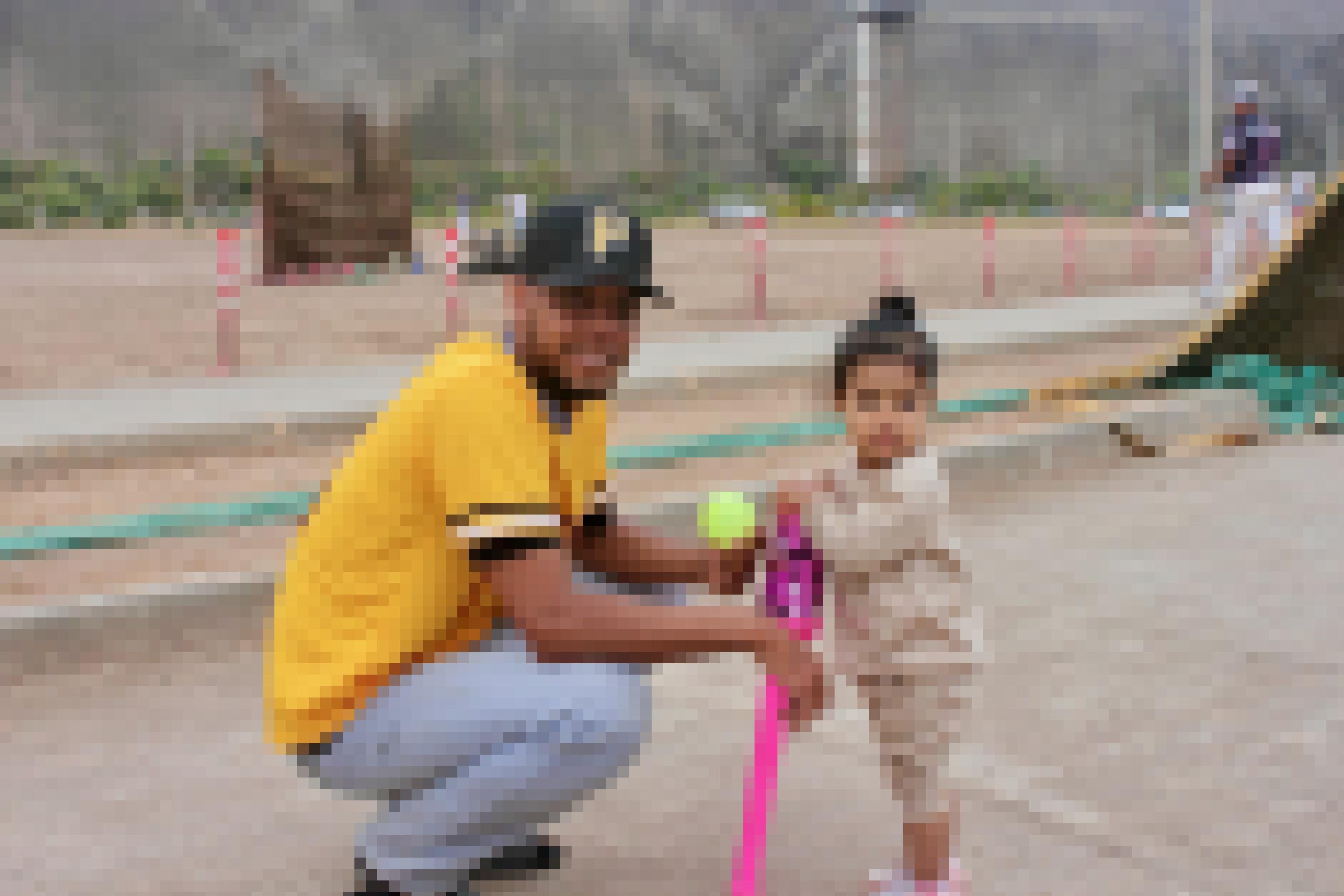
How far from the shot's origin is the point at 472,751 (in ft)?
8.46

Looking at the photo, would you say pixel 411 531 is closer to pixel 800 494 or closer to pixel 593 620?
pixel 593 620

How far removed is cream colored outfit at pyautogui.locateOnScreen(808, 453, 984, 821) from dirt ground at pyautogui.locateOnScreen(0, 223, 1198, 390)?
8.00 meters

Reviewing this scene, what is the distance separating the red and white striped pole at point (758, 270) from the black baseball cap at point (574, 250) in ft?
36.4

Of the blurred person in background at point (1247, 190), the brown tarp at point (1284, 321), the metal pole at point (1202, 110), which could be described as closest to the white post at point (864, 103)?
the metal pole at point (1202, 110)

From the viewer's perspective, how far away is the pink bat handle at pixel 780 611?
2588 millimetres

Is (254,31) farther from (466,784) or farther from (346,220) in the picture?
(466,784)

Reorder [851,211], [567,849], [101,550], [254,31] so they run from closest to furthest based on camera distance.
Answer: [567,849], [101,550], [851,211], [254,31]

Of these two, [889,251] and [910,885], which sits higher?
[889,251]

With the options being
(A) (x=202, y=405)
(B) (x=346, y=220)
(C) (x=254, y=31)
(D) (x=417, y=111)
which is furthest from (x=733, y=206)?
(A) (x=202, y=405)

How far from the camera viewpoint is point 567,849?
305 cm

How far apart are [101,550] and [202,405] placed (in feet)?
11.4

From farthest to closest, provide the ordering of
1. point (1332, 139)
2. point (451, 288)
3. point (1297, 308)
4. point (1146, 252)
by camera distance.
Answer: point (1332, 139) < point (1146, 252) < point (451, 288) < point (1297, 308)

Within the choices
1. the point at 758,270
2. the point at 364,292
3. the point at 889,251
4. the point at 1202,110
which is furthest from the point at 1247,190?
the point at 1202,110

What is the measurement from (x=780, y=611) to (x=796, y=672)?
27 cm
